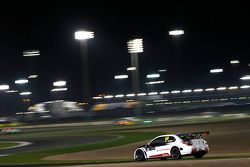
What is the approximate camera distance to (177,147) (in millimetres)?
25422

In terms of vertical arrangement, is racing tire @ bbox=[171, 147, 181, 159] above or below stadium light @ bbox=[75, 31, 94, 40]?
below

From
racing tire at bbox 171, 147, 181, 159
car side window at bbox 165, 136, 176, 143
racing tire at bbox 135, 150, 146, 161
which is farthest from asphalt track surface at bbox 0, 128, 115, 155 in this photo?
racing tire at bbox 171, 147, 181, 159

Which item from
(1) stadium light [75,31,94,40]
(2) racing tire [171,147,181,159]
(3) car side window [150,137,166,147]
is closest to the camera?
(2) racing tire [171,147,181,159]

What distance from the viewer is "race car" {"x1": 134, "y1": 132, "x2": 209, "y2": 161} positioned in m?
25.1

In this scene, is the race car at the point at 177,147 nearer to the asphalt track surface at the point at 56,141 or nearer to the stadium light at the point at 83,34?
the asphalt track surface at the point at 56,141

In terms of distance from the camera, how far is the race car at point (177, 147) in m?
25.1

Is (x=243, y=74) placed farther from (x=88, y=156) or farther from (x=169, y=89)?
(x=88, y=156)

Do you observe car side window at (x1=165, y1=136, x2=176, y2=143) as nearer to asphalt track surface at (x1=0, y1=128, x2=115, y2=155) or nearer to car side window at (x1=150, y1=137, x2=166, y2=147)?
car side window at (x1=150, y1=137, x2=166, y2=147)

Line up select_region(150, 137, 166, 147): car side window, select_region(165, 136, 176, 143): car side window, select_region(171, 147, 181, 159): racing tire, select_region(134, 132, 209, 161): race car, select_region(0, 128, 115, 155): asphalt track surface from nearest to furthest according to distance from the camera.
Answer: select_region(134, 132, 209, 161): race car → select_region(171, 147, 181, 159): racing tire → select_region(165, 136, 176, 143): car side window → select_region(150, 137, 166, 147): car side window → select_region(0, 128, 115, 155): asphalt track surface

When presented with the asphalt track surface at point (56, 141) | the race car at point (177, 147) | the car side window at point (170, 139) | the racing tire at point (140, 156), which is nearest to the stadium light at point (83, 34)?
the asphalt track surface at point (56, 141)

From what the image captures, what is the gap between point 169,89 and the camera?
17400 cm

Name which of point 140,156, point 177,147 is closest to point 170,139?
point 177,147

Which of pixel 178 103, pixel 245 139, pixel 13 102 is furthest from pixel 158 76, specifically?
pixel 245 139

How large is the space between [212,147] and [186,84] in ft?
431
